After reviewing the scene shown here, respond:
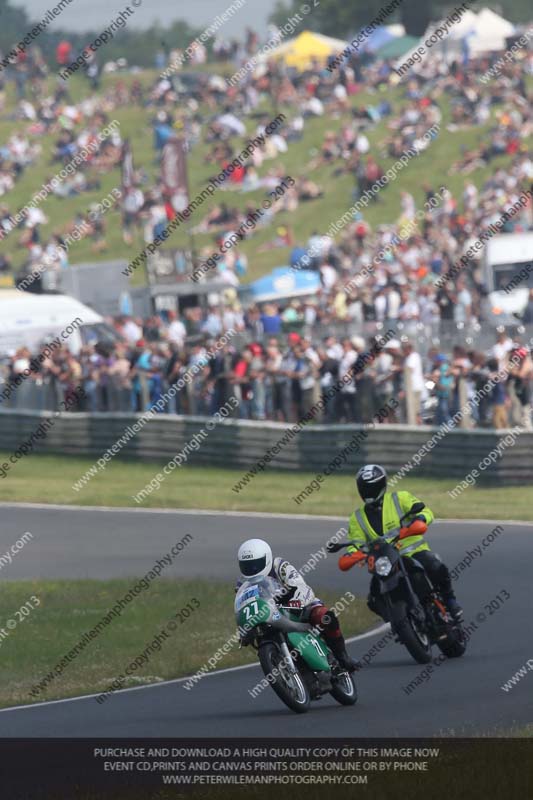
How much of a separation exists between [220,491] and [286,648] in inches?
542

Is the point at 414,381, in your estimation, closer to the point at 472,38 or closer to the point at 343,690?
the point at 343,690

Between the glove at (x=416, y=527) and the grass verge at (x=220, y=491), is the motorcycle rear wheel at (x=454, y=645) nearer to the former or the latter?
the glove at (x=416, y=527)

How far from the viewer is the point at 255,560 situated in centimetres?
1012

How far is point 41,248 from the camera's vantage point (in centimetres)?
4797

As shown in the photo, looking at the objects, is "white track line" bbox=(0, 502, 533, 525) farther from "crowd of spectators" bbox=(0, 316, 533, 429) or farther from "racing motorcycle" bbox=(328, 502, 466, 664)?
"racing motorcycle" bbox=(328, 502, 466, 664)

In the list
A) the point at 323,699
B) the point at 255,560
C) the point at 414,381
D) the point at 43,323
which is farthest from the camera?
the point at 43,323

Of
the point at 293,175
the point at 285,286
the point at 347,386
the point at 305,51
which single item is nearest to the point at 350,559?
the point at 347,386

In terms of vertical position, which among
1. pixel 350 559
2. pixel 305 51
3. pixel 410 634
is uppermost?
pixel 305 51

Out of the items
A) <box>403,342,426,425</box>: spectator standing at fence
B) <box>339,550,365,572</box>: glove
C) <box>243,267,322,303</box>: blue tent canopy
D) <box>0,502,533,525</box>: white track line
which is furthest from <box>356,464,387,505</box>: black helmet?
<box>243,267,322,303</box>: blue tent canopy

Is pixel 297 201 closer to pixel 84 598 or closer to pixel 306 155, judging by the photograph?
pixel 306 155

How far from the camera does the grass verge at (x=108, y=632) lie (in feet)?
43.2

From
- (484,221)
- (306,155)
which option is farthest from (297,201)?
(484,221)
